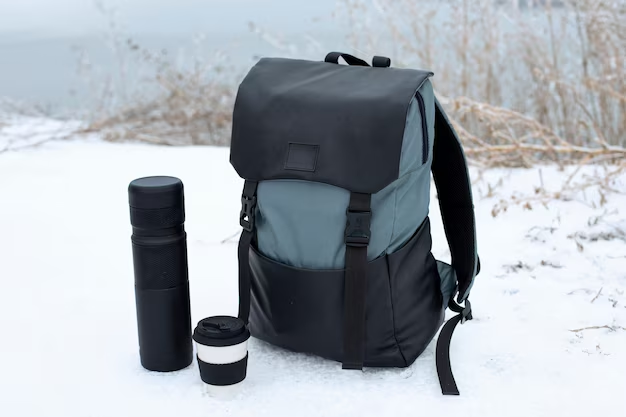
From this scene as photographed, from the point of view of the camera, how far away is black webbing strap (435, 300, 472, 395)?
1.73 meters

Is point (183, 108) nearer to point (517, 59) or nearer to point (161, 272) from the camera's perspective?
point (517, 59)

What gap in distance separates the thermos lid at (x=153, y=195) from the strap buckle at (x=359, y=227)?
0.37 metres

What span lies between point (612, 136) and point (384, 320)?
8.22 feet

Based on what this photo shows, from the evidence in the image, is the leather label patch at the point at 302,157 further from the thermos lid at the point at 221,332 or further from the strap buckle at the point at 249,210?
the thermos lid at the point at 221,332

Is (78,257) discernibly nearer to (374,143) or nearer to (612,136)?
(374,143)

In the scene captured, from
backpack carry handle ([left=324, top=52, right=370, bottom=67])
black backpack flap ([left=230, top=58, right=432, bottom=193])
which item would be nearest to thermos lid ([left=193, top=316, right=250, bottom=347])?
black backpack flap ([left=230, top=58, right=432, bottom=193])

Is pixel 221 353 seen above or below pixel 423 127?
below

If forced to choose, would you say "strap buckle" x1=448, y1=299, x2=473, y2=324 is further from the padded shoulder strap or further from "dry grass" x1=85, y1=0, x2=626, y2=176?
"dry grass" x1=85, y1=0, x2=626, y2=176

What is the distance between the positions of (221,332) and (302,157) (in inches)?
16.0

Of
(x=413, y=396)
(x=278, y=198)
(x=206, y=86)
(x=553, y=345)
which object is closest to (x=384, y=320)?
(x=413, y=396)

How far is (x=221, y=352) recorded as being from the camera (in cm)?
165

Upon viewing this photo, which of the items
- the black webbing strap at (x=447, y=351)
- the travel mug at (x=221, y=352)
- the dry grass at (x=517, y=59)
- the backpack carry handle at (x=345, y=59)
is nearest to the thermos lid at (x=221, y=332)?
the travel mug at (x=221, y=352)

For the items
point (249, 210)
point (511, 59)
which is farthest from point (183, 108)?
point (249, 210)

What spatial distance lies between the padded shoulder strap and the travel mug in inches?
22.4
